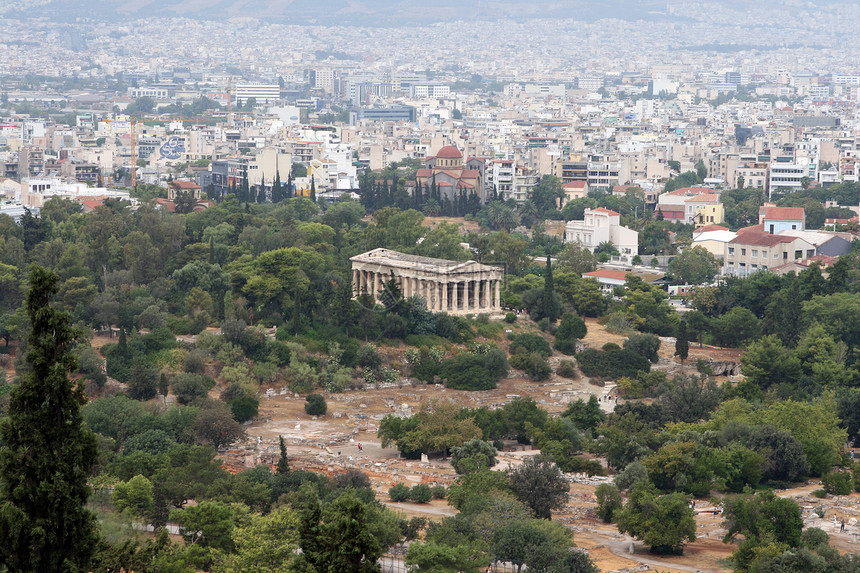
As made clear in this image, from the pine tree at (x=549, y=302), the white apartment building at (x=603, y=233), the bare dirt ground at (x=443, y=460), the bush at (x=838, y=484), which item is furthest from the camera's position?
the white apartment building at (x=603, y=233)

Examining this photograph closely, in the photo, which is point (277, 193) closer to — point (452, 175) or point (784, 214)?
point (452, 175)

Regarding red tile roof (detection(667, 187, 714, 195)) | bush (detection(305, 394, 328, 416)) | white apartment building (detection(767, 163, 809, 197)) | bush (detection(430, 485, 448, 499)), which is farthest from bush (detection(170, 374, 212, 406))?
white apartment building (detection(767, 163, 809, 197))

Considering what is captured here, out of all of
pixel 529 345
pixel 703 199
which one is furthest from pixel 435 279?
pixel 703 199

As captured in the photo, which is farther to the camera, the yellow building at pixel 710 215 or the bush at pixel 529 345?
the yellow building at pixel 710 215

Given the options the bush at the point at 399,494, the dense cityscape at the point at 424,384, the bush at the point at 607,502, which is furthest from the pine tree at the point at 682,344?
the bush at the point at 399,494

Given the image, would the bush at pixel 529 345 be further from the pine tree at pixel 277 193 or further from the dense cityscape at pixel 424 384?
the pine tree at pixel 277 193

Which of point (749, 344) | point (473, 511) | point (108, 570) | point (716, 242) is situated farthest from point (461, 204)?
point (108, 570)

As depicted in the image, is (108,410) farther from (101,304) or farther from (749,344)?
(749,344)

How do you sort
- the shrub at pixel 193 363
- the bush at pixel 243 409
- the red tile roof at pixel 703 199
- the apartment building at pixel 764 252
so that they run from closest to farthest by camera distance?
1. the bush at pixel 243 409
2. the shrub at pixel 193 363
3. the apartment building at pixel 764 252
4. the red tile roof at pixel 703 199
